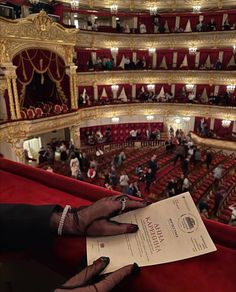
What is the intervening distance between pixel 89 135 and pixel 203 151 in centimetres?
851

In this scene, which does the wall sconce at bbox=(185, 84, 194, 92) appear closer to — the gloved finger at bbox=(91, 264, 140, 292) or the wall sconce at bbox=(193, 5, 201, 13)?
the wall sconce at bbox=(193, 5, 201, 13)

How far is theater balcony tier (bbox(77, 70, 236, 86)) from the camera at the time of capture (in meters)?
19.6

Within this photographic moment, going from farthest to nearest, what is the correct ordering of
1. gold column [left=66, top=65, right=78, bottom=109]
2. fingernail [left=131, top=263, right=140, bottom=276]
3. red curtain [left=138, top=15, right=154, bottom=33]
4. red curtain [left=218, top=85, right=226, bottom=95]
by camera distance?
red curtain [left=138, top=15, right=154, bottom=33], red curtain [left=218, top=85, right=226, bottom=95], gold column [left=66, top=65, right=78, bottom=109], fingernail [left=131, top=263, right=140, bottom=276]

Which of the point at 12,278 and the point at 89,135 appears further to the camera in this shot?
the point at 89,135

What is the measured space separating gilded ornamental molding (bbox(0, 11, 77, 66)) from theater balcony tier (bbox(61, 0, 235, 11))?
5582 mm

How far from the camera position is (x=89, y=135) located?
2047 centimetres

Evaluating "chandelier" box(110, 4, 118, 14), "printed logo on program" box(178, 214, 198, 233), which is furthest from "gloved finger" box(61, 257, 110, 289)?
"chandelier" box(110, 4, 118, 14)

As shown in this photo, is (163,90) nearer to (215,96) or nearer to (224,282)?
(215,96)

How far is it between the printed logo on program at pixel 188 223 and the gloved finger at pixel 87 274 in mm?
480

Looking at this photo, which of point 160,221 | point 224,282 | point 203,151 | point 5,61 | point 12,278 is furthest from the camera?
point 203,151

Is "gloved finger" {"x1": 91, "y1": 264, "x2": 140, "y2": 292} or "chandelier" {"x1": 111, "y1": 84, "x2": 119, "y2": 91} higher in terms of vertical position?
"gloved finger" {"x1": 91, "y1": 264, "x2": 140, "y2": 292}

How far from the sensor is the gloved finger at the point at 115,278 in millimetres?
1194

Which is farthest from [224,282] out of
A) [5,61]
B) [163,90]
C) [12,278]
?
[163,90]

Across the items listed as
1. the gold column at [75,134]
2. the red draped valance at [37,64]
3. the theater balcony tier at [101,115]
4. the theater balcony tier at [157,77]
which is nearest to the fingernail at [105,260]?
the theater balcony tier at [101,115]
